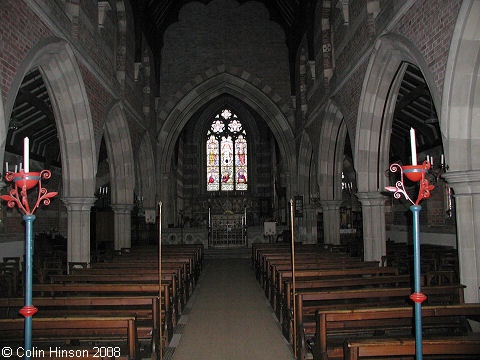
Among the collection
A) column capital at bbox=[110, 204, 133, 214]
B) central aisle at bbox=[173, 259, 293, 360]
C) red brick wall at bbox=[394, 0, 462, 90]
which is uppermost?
red brick wall at bbox=[394, 0, 462, 90]

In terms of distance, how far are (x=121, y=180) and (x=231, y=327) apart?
8965mm

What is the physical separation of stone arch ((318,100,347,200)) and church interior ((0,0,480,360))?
46 mm

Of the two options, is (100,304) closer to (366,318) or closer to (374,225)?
(366,318)

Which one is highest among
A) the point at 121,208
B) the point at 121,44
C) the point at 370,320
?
the point at 121,44

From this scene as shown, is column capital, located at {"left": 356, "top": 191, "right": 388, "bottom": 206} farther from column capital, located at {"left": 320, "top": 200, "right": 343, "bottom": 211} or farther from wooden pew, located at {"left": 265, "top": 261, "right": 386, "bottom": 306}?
column capital, located at {"left": 320, "top": 200, "right": 343, "bottom": 211}

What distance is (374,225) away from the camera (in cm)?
1028

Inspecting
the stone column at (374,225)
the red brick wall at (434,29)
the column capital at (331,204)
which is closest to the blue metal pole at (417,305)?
the red brick wall at (434,29)

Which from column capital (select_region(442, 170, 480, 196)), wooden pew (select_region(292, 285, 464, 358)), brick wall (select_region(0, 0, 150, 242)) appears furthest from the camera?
brick wall (select_region(0, 0, 150, 242))

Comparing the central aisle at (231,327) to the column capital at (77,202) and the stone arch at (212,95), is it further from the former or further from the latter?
the stone arch at (212,95)

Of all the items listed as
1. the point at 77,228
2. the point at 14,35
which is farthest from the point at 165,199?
the point at 14,35

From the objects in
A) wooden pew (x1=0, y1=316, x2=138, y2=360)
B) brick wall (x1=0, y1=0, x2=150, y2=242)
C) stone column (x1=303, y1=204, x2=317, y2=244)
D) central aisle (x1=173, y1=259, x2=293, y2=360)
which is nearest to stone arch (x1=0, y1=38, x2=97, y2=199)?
brick wall (x1=0, y1=0, x2=150, y2=242)

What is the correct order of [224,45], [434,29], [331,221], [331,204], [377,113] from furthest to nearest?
[224,45], [331,221], [331,204], [377,113], [434,29]

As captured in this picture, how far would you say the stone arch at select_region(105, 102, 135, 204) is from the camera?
1369 cm

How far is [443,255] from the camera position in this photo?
1011cm
